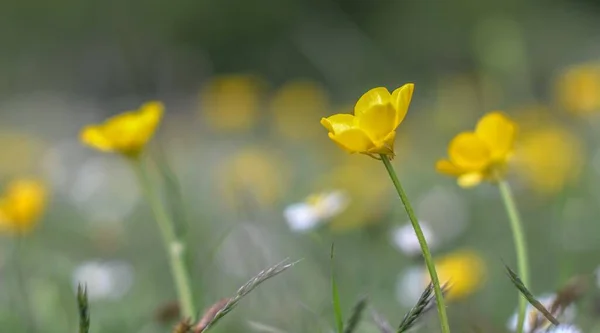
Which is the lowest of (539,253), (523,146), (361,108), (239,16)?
(539,253)

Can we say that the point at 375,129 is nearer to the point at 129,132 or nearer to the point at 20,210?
the point at 129,132

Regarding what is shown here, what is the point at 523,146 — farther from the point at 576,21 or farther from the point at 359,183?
the point at 576,21

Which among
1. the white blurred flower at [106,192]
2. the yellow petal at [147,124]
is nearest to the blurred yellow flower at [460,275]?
the yellow petal at [147,124]

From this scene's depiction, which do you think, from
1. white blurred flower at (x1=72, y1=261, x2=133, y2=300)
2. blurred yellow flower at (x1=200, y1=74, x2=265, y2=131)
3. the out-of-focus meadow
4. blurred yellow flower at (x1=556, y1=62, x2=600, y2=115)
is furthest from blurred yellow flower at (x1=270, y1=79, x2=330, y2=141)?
white blurred flower at (x1=72, y1=261, x2=133, y2=300)

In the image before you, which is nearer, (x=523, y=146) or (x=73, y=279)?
(x=73, y=279)

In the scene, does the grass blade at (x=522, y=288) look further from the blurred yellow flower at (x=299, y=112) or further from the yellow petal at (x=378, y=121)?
the blurred yellow flower at (x=299, y=112)

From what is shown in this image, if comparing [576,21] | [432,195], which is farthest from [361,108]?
[576,21]
